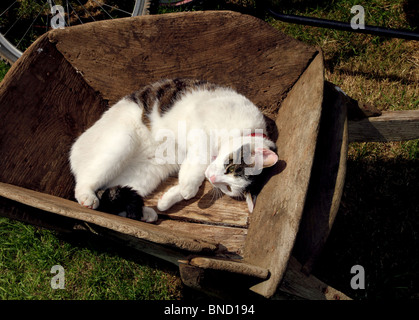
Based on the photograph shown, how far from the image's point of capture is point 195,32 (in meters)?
2.00

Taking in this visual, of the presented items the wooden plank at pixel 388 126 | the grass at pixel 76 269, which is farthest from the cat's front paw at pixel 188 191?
the wooden plank at pixel 388 126

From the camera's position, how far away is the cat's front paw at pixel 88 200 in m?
1.75

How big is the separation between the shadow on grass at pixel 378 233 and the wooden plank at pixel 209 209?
0.80m

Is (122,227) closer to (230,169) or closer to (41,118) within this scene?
(230,169)

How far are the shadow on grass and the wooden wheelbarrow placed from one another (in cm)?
86

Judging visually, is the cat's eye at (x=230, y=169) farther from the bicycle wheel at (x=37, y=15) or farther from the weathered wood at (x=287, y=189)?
the bicycle wheel at (x=37, y=15)

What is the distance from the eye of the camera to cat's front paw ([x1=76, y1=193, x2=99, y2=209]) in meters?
1.75

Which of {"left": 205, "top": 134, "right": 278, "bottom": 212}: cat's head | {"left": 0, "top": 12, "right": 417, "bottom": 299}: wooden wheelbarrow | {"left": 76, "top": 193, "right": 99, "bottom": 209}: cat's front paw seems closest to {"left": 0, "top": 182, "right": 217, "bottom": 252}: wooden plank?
{"left": 0, "top": 12, "right": 417, "bottom": 299}: wooden wheelbarrow

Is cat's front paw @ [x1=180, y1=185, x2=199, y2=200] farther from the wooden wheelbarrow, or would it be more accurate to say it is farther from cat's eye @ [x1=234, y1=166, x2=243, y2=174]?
cat's eye @ [x1=234, y1=166, x2=243, y2=174]

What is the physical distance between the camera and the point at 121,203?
5.99 ft

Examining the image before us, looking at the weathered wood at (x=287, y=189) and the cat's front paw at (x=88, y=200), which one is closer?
the weathered wood at (x=287, y=189)

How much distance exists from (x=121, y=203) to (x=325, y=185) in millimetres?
1101

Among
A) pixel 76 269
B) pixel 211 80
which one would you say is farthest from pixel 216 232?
pixel 76 269
